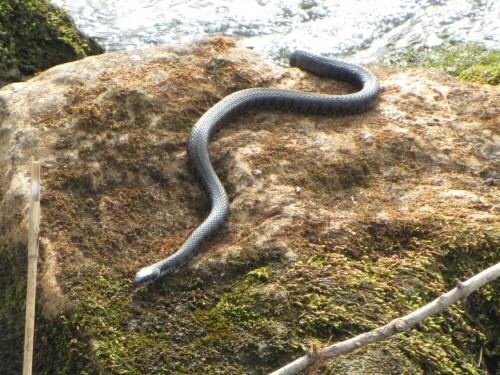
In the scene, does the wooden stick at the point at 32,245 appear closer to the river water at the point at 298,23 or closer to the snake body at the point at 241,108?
the snake body at the point at 241,108

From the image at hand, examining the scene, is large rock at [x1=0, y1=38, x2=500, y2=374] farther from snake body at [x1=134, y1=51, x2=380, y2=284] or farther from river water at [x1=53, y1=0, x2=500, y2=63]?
river water at [x1=53, y1=0, x2=500, y2=63]

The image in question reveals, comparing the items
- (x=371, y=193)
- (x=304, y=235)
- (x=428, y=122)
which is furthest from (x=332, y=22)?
(x=304, y=235)

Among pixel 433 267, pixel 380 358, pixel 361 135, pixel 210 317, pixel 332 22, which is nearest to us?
pixel 380 358

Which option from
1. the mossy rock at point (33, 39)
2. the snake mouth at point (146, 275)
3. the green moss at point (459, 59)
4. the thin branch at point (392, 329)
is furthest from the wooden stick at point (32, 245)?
the green moss at point (459, 59)

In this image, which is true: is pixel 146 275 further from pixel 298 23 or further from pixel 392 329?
pixel 298 23

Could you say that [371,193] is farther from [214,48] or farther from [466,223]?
[214,48]

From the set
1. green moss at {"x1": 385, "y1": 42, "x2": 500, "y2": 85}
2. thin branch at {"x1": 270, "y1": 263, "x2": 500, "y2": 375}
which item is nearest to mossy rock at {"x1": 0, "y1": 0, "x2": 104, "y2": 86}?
green moss at {"x1": 385, "y1": 42, "x2": 500, "y2": 85}
